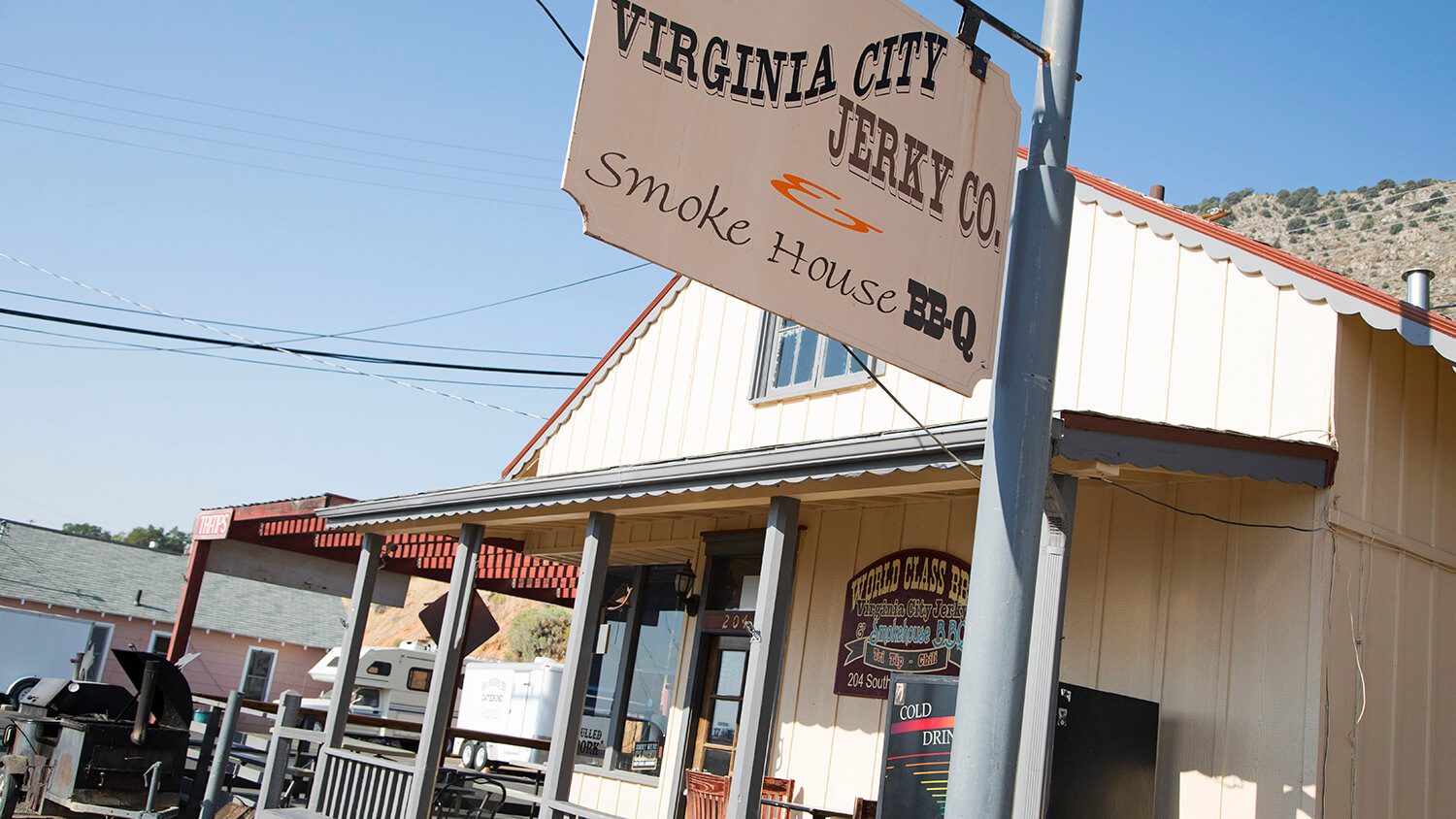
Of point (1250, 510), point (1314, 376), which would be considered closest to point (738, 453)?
point (1250, 510)

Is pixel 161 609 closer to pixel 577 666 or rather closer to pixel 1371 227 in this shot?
pixel 577 666

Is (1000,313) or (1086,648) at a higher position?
(1000,313)

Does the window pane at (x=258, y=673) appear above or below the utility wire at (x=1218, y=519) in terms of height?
below

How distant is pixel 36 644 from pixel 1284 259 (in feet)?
93.6

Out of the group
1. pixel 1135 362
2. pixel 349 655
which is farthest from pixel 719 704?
pixel 1135 362

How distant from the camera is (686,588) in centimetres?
1062

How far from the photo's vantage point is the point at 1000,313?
12.0 feet

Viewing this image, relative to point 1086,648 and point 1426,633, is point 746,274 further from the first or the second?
point 1426,633

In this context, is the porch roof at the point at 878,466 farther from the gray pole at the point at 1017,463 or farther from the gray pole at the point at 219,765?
the gray pole at the point at 219,765

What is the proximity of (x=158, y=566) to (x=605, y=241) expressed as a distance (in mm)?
34138

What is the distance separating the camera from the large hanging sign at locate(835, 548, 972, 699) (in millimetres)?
7996

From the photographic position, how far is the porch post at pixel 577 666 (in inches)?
306

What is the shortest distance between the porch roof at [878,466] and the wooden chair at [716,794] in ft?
7.32

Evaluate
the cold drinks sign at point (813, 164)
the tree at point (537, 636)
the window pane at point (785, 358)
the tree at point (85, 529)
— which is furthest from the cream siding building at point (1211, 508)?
the tree at point (85, 529)
